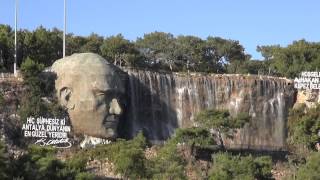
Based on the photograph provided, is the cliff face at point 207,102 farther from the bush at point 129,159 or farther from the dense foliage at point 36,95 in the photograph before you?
the bush at point 129,159

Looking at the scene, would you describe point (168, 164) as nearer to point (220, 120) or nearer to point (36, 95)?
point (220, 120)

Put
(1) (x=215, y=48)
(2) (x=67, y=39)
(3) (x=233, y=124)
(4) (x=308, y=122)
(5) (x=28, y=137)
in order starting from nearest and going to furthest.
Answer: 1. (5) (x=28, y=137)
2. (3) (x=233, y=124)
3. (4) (x=308, y=122)
4. (2) (x=67, y=39)
5. (1) (x=215, y=48)

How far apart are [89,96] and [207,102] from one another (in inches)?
506

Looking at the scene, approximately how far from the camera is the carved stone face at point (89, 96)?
73.5 metres

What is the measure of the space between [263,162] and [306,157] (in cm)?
1153

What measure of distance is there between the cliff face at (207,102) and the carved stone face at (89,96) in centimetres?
442

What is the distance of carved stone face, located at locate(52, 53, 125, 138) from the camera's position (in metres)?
73.5

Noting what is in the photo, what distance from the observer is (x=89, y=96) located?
2906 inches

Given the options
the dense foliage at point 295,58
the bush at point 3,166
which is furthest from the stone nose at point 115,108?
the dense foliage at point 295,58

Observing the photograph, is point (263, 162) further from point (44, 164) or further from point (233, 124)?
point (44, 164)

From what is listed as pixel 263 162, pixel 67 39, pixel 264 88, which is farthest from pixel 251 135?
pixel 67 39

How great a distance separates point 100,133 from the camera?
73500 mm

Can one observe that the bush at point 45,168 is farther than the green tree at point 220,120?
No
